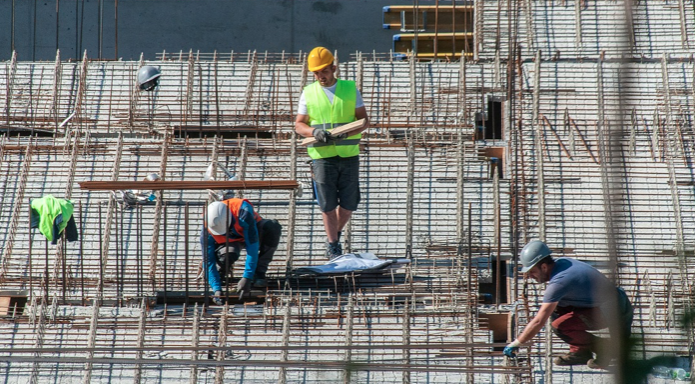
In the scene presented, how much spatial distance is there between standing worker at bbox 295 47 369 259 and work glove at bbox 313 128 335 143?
0.47 ft

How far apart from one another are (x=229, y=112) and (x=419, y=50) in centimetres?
512

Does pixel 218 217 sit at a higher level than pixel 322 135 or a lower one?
lower

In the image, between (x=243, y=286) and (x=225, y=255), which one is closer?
(x=243, y=286)

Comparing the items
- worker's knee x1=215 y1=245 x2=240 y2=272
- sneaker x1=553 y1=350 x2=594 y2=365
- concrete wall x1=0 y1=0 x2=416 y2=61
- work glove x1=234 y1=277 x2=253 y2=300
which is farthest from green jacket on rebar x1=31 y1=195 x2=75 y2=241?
concrete wall x1=0 y1=0 x2=416 y2=61

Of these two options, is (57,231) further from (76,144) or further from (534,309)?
(534,309)

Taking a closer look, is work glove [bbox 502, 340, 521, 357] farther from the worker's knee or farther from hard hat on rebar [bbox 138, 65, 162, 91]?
hard hat on rebar [bbox 138, 65, 162, 91]

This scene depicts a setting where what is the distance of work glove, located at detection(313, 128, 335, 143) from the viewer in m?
9.60

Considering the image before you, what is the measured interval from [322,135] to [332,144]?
0.86 ft

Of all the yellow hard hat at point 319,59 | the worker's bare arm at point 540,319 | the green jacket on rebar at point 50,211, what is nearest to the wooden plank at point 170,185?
the green jacket on rebar at point 50,211

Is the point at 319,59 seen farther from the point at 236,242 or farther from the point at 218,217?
the point at 236,242

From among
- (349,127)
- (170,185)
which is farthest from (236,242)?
(349,127)

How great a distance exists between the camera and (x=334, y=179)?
32.7ft

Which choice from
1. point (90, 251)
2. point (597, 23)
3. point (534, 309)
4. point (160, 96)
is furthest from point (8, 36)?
point (534, 309)

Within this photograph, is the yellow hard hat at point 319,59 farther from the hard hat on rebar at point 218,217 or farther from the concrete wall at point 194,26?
the concrete wall at point 194,26
